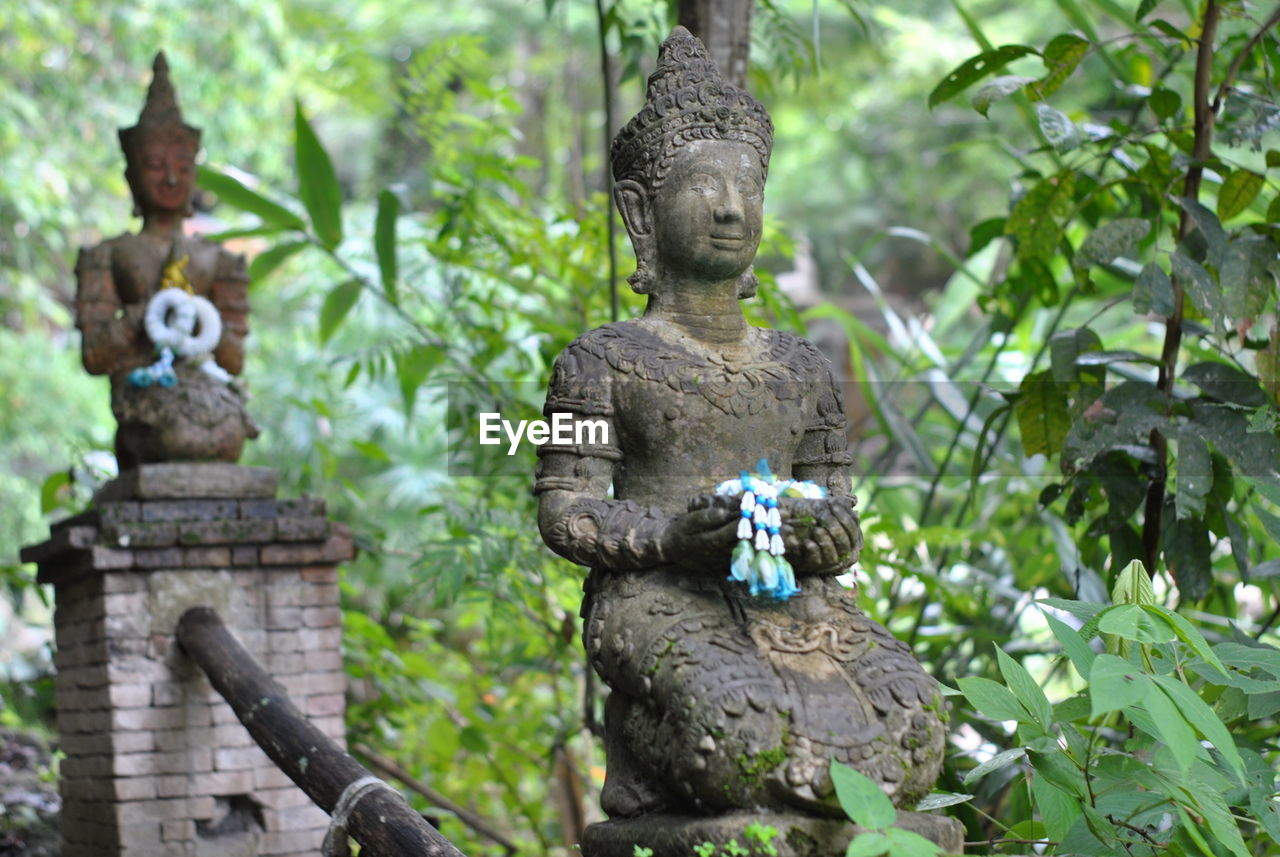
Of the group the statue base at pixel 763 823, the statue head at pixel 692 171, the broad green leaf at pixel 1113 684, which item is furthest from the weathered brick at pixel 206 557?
the broad green leaf at pixel 1113 684

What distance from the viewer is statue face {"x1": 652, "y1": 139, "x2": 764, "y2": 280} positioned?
3.04 m

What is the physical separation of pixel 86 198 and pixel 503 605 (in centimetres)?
823

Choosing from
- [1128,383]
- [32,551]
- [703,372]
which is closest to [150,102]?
[32,551]

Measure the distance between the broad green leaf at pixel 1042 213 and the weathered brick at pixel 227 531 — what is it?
2.70 metres

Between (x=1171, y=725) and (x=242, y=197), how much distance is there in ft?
12.9

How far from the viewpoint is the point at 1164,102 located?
4164 mm

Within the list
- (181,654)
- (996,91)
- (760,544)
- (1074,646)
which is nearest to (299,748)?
(181,654)

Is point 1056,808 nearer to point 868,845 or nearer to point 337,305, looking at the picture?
point 868,845

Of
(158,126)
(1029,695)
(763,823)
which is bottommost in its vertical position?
(763,823)

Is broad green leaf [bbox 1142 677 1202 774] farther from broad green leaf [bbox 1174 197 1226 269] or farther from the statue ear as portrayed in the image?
broad green leaf [bbox 1174 197 1226 269]

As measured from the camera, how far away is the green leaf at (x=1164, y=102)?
4.15 m

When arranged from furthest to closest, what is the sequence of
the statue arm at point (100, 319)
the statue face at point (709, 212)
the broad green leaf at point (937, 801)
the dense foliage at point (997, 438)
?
the statue arm at point (100, 319) → the statue face at point (709, 212) → the dense foliage at point (997, 438) → the broad green leaf at point (937, 801)

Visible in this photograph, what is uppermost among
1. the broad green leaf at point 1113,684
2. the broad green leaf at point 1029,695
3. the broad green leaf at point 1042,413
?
the broad green leaf at point 1042,413

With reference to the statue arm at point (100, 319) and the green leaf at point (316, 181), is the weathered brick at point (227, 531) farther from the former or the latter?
the green leaf at point (316, 181)
